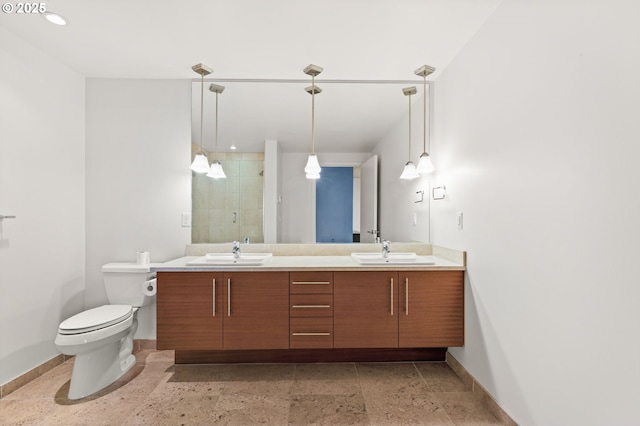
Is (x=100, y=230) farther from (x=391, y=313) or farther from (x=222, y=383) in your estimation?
(x=391, y=313)

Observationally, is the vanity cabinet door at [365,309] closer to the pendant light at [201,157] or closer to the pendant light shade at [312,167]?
the pendant light shade at [312,167]

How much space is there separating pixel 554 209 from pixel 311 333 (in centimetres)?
154

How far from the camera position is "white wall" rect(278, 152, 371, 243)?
259 centimetres

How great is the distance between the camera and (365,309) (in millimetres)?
2074

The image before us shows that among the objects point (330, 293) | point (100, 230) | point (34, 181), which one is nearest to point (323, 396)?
point (330, 293)

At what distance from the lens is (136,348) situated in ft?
8.25

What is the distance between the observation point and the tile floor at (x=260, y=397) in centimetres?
171

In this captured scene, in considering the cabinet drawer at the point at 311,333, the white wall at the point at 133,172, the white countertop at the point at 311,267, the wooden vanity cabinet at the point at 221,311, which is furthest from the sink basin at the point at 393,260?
the white wall at the point at 133,172

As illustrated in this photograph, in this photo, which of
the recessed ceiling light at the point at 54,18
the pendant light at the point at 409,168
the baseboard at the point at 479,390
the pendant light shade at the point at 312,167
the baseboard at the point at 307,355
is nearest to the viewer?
the baseboard at the point at 479,390

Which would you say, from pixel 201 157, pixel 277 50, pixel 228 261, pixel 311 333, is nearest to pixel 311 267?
pixel 311 333

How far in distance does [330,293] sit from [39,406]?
1.85 metres

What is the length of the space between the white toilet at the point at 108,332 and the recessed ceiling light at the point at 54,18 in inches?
63.9

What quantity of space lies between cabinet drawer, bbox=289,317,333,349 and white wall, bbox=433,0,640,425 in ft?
3.06

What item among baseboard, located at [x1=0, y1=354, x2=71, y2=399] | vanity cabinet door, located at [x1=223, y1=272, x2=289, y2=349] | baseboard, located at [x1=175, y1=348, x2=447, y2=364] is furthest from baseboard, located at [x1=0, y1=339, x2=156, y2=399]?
vanity cabinet door, located at [x1=223, y1=272, x2=289, y2=349]
